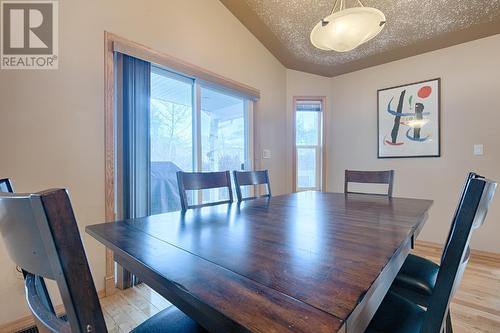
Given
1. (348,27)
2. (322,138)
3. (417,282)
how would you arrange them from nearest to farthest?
(417,282)
(348,27)
(322,138)

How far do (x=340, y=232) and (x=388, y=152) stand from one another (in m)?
2.98

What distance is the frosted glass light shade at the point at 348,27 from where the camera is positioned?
139 centimetres

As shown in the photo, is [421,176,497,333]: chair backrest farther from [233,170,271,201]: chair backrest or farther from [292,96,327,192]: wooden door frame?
[292,96,327,192]: wooden door frame

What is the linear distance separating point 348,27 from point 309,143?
8.40 feet

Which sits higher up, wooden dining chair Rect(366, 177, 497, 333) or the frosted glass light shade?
the frosted glass light shade

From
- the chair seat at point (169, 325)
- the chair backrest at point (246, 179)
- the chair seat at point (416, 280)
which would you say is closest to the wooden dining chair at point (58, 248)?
the chair seat at point (169, 325)

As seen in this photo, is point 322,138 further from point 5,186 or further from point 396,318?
point 5,186

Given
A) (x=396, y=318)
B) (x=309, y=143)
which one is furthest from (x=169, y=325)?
(x=309, y=143)

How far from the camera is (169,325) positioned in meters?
0.78

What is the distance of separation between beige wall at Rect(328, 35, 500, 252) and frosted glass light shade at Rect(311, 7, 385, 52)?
2181 millimetres

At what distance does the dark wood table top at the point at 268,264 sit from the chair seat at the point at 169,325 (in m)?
0.22

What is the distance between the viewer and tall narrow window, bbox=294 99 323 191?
3.93 meters

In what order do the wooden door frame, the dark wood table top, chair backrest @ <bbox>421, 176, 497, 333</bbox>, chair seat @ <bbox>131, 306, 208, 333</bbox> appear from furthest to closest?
the wooden door frame, chair seat @ <bbox>131, 306, 208, 333</bbox>, chair backrest @ <bbox>421, 176, 497, 333</bbox>, the dark wood table top

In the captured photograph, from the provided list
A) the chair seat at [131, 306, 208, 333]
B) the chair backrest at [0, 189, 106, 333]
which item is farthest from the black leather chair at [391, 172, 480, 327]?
the chair backrest at [0, 189, 106, 333]
